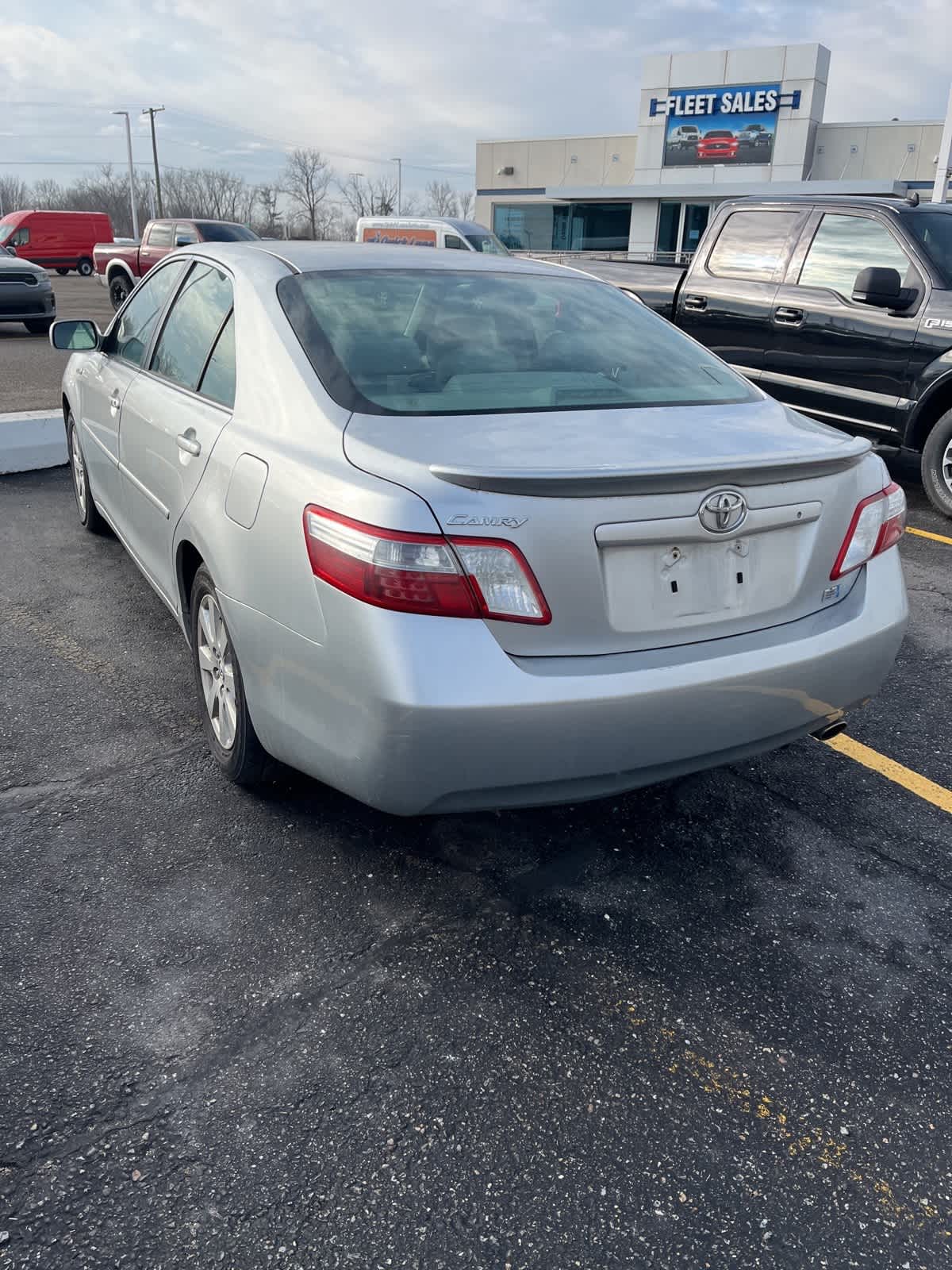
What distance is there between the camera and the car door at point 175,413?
3.12 metres

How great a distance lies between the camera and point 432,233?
21906 millimetres

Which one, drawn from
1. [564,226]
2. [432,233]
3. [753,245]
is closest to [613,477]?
[753,245]

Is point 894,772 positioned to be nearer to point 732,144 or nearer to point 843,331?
point 843,331

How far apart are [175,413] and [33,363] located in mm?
11062

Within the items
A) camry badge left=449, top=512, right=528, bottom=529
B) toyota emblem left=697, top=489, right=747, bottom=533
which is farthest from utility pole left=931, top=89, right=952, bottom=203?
camry badge left=449, top=512, right=528, bottom=529

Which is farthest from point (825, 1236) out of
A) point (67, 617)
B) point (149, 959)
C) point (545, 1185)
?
point (67, 617)

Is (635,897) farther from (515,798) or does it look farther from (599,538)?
(599,538)

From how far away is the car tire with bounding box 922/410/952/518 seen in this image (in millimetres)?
6305

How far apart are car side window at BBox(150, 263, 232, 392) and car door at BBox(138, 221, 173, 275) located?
17960 millimetres

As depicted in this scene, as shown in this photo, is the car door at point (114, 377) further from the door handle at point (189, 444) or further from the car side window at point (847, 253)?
the car side window at point (847, 253)

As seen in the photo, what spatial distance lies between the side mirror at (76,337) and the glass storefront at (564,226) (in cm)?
4058

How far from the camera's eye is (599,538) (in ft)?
7.26

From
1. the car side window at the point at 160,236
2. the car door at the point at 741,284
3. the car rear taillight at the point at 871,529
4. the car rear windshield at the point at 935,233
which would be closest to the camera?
the car rear taillight at the point at 871,529

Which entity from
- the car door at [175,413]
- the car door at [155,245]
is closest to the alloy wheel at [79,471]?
the car door at [175,413]
